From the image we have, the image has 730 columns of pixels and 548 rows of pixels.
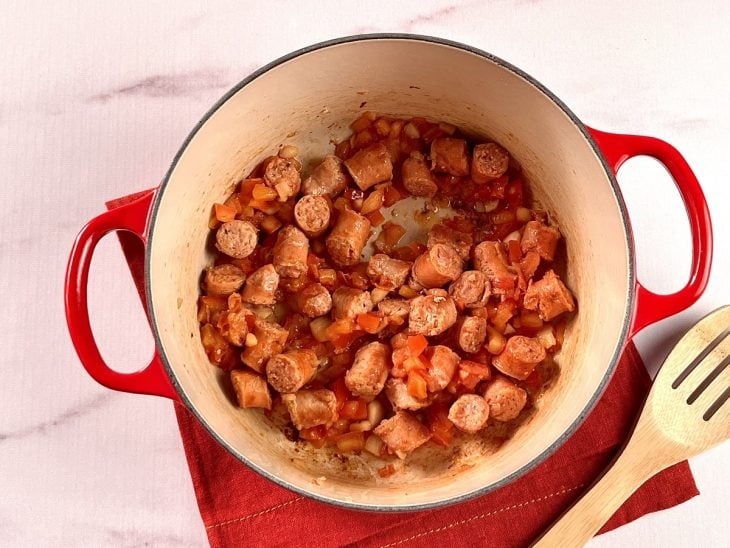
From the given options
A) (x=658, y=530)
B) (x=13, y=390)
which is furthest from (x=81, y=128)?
(x=658, y=530)

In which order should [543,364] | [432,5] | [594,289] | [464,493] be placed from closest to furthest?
[464,493] → [594,289] → [543,364] → [432,5]

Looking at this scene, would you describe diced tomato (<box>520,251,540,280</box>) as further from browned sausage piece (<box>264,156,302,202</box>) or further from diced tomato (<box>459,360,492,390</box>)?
browned sausage piece (<box>264,156,302,202</box>)

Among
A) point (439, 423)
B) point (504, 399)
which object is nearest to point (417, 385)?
point (439, 423)

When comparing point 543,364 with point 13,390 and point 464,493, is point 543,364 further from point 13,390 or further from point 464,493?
point 13,390

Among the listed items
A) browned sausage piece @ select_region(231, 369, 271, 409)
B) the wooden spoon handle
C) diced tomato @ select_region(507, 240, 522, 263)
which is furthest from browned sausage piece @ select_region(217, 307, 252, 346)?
the wooden spoon handle

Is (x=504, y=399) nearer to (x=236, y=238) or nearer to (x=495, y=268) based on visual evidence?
(x=495, y=268)

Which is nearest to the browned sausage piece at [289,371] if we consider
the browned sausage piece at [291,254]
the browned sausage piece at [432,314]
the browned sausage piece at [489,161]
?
the browned sausage piece at [291,254]
